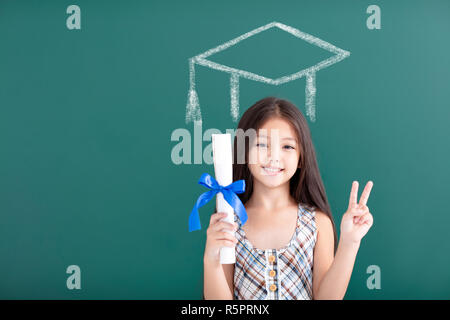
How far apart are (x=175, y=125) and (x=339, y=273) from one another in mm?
1017

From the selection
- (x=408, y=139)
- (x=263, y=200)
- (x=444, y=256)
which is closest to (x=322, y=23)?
(x=408, y=139)

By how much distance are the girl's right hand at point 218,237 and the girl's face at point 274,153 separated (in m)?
0.21

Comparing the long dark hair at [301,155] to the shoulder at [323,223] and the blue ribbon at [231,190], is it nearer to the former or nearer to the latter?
the shoulder at [323,223]

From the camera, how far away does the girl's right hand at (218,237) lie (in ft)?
3.96

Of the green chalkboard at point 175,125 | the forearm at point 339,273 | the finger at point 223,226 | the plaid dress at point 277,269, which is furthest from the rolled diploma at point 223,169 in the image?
the green chalkboard at point 175,125

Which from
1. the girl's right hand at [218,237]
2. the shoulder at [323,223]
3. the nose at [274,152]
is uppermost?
the nose at [274,152]

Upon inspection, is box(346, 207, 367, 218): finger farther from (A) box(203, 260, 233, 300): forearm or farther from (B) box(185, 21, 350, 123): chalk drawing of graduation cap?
(B) box(185, 21, 350, 123): chalk drawing of graduation cap

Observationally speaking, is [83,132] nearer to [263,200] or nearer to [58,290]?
[58,290]

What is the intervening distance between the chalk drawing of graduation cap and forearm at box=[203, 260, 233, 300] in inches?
34.3

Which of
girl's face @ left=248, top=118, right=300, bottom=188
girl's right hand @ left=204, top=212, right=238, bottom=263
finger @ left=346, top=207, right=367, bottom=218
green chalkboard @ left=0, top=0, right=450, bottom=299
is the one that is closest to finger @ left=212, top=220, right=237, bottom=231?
girl's right hand @ left=204, top=212, right=238, bottom=263

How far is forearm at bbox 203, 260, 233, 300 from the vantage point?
125 cm

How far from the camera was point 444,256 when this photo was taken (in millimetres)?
1917

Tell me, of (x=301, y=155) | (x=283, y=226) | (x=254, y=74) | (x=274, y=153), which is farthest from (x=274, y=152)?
(x=254, y=74)

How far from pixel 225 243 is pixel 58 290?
118 cm
